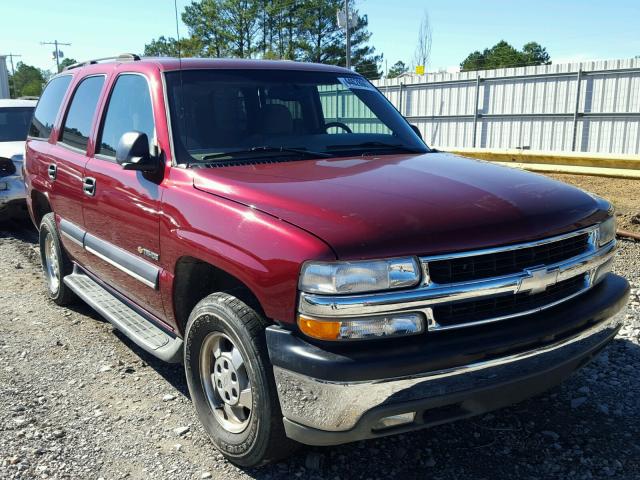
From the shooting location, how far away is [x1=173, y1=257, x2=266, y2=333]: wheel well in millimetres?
3049

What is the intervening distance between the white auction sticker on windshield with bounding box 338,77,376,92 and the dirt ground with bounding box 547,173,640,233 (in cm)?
418

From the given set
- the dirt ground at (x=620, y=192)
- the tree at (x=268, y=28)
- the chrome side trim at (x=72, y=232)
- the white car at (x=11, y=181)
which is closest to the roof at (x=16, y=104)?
the white car at (x=11, y=181)

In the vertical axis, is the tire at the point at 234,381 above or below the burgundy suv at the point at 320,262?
below

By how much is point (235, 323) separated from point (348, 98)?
7.29 feet

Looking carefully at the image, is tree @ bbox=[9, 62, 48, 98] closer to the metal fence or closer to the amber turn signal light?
the metal fence

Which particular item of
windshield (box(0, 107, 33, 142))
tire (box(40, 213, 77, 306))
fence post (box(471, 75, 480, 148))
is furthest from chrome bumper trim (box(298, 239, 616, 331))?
fence post (box(471, 75, 480, 148))

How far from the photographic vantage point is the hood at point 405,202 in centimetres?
234

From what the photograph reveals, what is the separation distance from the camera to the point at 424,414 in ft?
7.80

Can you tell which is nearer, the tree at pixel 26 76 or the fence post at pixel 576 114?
the fence post at pixel 576 114

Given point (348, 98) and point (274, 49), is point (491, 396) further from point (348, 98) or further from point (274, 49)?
point (274, 49)

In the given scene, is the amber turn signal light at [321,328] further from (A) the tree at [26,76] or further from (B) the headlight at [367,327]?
(A) the tree at [26,76]

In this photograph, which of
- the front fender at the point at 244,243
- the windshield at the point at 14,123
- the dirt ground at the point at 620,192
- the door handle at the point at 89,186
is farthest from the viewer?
the windshield at the point at 14,123

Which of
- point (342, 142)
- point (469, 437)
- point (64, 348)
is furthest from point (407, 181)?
point (64, 348)

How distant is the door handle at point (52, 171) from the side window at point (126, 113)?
2.90 ft
